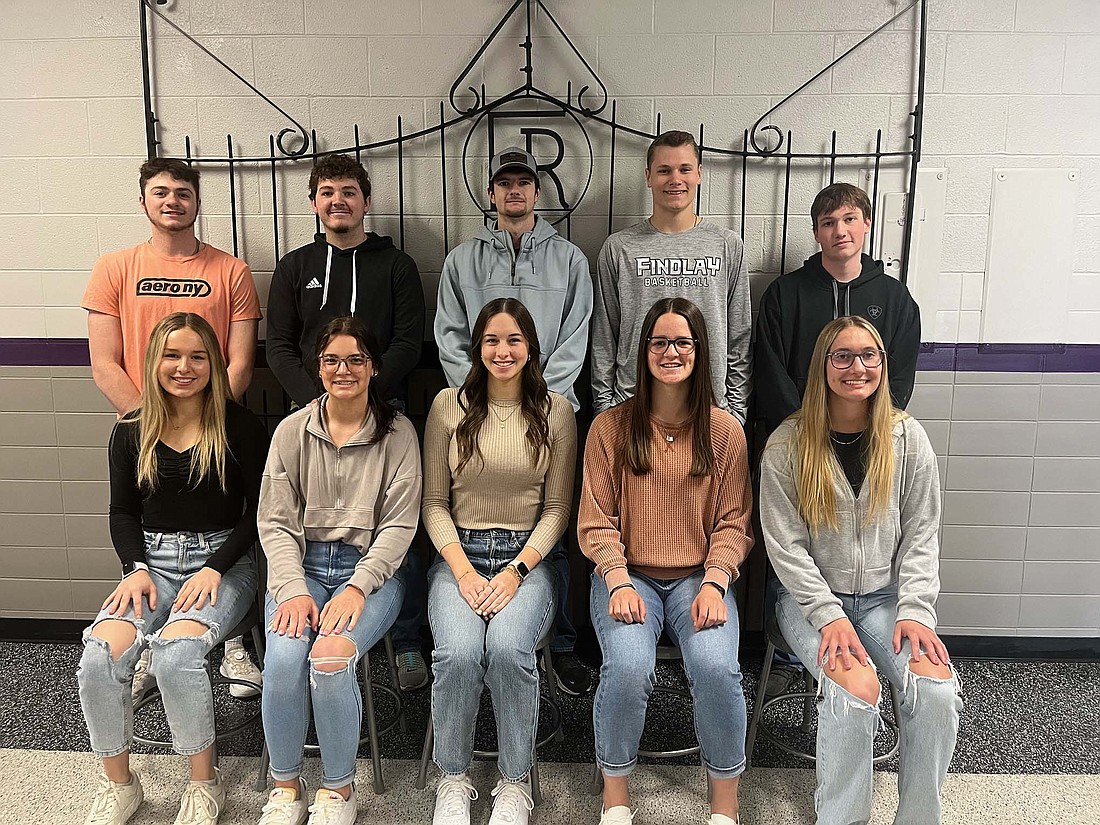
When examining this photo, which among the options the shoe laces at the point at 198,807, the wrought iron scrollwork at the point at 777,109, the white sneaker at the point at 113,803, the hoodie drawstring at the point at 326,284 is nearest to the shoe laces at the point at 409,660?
the shoe laces at the point at 198,807

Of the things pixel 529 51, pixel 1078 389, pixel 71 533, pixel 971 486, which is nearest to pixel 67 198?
pixel 71 533

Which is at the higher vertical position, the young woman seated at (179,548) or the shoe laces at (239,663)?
the young woman seated at (179,548)

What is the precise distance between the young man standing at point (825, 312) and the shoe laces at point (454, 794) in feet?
3.52

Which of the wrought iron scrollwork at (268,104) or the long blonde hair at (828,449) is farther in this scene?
the wrought iron scrollwork at (268,104)

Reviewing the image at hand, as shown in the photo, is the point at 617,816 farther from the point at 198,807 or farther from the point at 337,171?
the point at 337,171

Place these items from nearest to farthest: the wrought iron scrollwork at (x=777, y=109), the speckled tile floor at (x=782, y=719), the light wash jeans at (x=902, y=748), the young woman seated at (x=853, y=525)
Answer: the light wash jeans at (x=902, y=748), the young woman seated at (x=853, y=525), the speckled tile floor at (x=782, y=719), the wrought iron scrollwork at (x=777, y=109)

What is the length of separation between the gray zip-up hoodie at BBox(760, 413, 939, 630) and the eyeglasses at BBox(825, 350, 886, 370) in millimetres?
183

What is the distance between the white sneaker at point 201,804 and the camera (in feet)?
6.24

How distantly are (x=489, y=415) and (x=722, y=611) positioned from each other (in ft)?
2.62

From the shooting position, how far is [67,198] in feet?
8.97

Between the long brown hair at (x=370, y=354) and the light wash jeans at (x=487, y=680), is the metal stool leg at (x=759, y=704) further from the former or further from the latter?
the long brown hair at (x=370, y=354)

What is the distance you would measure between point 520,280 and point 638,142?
0.69 metres

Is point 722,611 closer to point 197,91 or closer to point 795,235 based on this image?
point 795,235

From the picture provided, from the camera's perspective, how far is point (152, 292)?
245cm
